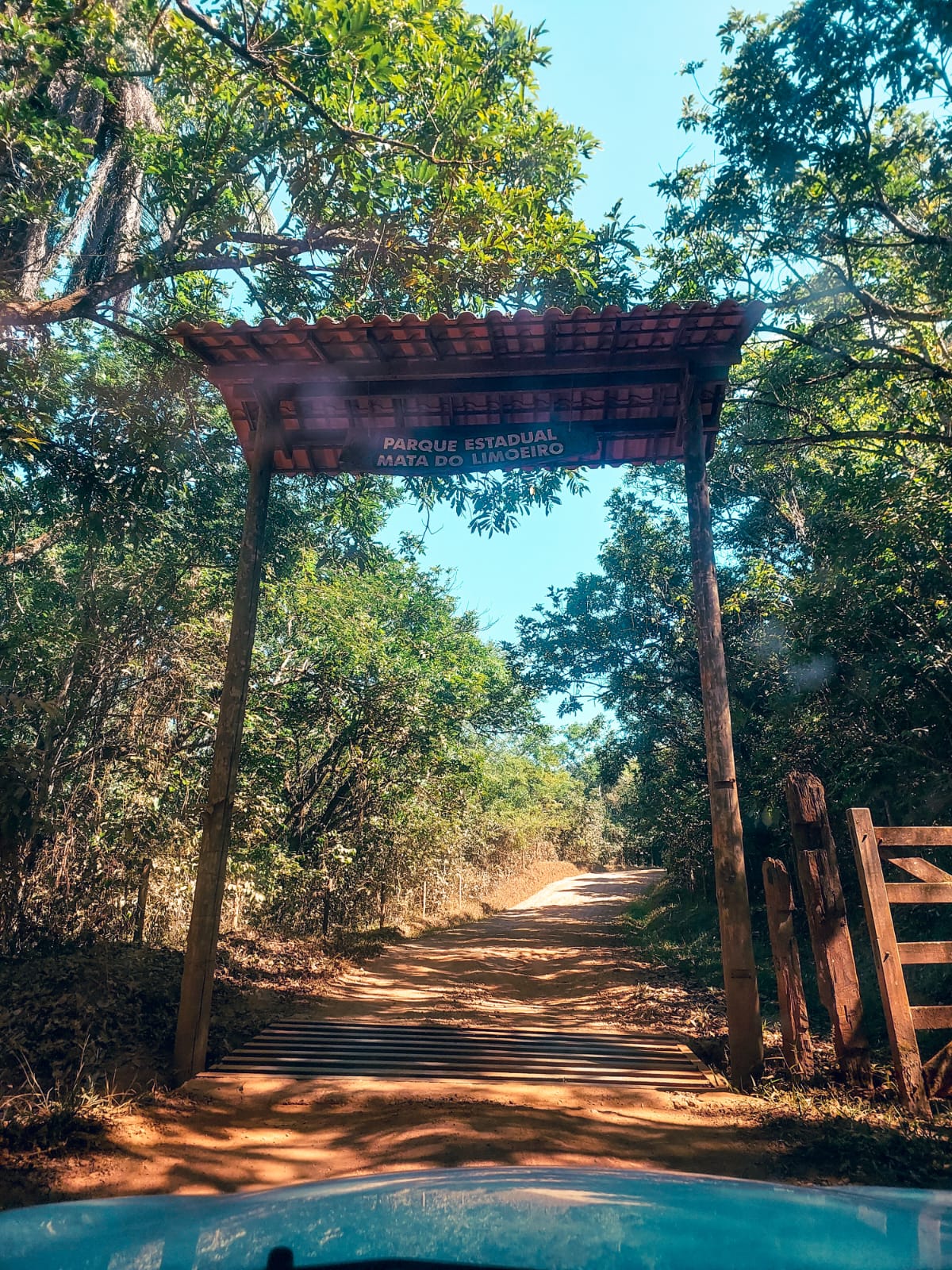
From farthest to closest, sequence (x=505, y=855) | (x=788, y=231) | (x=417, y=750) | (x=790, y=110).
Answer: (x=505, y=855), (x=417, y=750), (x=788, y=231), (x=790, y=110)

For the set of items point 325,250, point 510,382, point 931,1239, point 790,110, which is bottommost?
point 931,1239

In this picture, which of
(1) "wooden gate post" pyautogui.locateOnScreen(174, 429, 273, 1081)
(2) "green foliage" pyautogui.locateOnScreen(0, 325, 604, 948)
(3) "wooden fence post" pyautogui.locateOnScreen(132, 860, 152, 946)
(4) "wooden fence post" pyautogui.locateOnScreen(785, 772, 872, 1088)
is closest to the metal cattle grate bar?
(1) "wooden gate post" pyautogui.locateOnScreen(174, 429, 273, 1081)

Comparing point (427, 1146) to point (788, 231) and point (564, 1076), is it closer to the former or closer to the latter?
point (564, 1076)

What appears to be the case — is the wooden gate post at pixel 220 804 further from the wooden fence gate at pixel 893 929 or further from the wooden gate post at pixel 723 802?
the wooden fence gate at pixel 893 929

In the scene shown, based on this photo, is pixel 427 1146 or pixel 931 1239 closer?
pixel 931 1239

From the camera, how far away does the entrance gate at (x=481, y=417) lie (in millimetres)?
4699

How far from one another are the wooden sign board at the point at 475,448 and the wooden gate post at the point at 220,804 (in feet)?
3.12

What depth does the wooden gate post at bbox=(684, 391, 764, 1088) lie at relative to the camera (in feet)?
14.7

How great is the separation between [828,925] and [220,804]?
397cm

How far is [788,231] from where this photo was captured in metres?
8.77

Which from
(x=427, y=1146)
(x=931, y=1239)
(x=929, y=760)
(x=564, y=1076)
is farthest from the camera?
(x=929, y=760)

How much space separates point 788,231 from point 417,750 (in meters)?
9.08

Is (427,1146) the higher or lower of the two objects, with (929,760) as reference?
lower

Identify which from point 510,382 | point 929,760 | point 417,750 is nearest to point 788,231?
point 510,382
